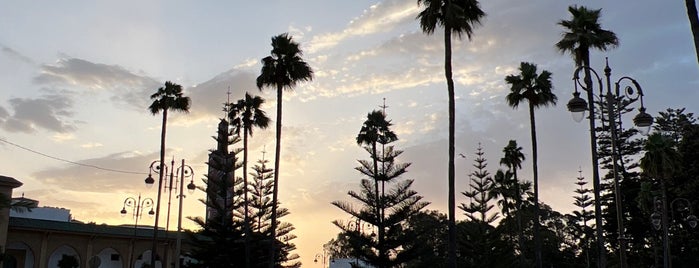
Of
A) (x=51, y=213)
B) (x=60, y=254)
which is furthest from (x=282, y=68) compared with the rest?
(x=51, y=213)

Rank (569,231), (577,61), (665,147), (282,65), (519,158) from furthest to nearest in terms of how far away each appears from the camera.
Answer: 1. (569,231)
2. (519,158)
3. (665,147)
4. (282,65)
5. (577,61)

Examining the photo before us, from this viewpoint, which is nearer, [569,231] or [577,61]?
[577,61]

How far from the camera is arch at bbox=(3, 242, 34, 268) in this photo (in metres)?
40.1

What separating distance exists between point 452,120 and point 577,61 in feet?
27.7

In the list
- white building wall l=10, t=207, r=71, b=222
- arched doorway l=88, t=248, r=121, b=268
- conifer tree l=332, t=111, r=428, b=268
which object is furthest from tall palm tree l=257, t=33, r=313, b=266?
white building wall l=10, t=207, r=71, b=222

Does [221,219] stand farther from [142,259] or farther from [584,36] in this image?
[584,36]

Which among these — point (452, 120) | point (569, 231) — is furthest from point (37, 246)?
point (569, 231)

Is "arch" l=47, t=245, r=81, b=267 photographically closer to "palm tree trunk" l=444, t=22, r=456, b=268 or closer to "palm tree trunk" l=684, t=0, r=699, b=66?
"palm tree trunk" l=444, t=22, r=456, b=268

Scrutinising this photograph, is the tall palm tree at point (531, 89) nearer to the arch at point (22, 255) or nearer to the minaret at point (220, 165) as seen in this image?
the minaret at point (220, 165)

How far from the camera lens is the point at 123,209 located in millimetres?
35812

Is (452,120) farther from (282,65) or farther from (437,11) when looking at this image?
(282,65)

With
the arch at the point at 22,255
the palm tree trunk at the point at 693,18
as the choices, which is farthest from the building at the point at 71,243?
the palm tree trunk at the point at 693,18

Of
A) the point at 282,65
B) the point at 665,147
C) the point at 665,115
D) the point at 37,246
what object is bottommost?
the point at 37,246

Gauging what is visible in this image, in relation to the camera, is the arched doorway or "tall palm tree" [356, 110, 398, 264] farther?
the arched doorway
